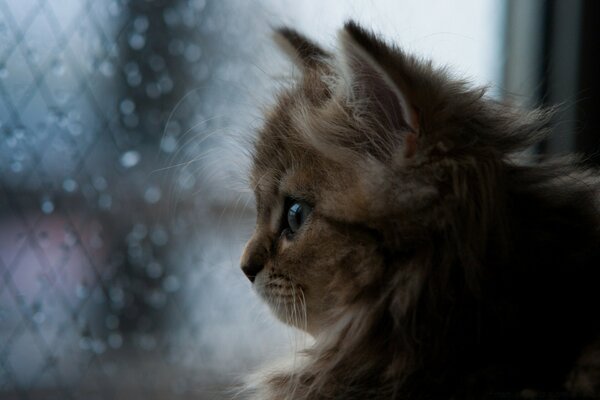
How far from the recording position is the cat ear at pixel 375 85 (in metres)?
0.94

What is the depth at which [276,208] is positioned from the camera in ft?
4.04

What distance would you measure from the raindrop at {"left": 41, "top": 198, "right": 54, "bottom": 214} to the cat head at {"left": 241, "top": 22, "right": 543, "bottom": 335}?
15.8 inches

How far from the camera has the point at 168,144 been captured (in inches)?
57.2

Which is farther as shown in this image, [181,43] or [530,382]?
[181,43]

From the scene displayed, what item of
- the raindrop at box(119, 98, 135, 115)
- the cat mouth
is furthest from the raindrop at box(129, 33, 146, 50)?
the cat mouth

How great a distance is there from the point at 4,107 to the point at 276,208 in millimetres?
541

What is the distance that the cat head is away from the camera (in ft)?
3.23

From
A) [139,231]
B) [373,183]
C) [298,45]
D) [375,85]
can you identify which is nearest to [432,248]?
[373,183]

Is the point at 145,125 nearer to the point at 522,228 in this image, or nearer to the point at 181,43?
the point at 181,43

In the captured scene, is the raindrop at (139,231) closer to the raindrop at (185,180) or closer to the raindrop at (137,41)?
the raindrop at (185,180)

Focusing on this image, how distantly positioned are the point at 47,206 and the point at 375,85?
0.69m

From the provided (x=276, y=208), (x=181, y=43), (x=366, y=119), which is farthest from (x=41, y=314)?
(x=366, y=119)

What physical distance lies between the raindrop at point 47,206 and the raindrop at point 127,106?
24 cm

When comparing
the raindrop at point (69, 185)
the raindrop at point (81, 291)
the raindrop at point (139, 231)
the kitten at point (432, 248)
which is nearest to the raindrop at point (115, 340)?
the raindrop at point (81, 291)
